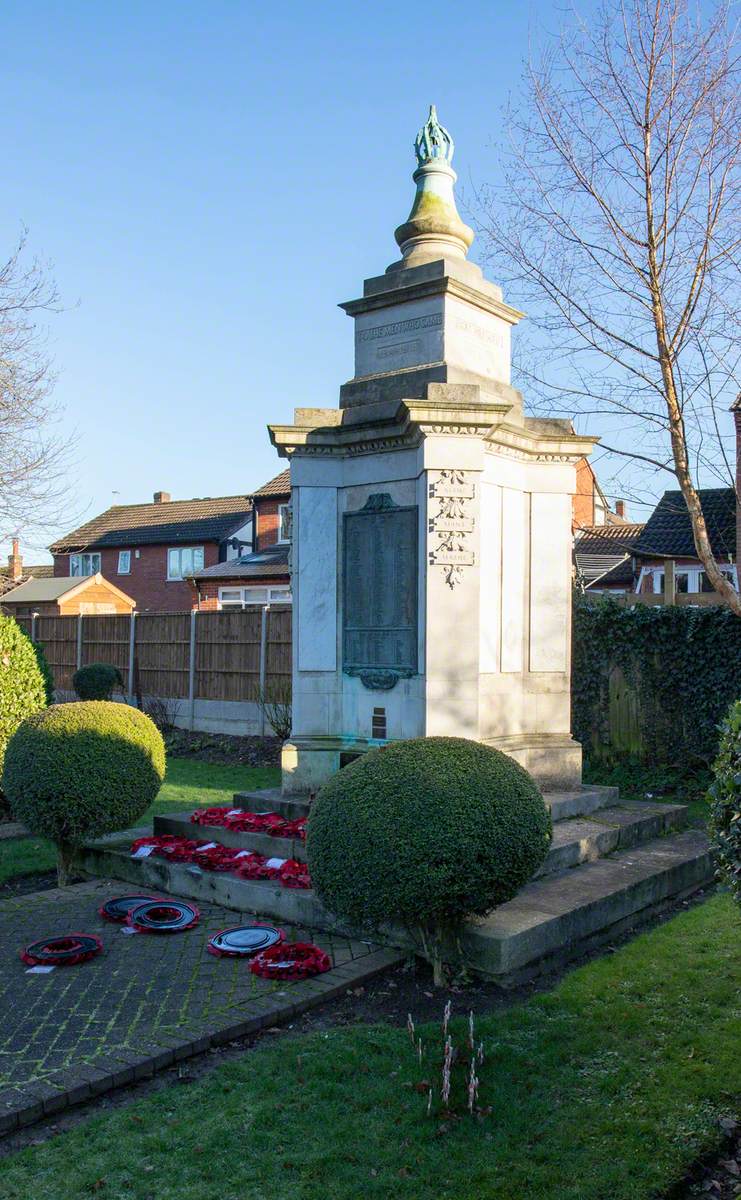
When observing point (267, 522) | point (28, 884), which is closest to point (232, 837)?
point (28, 884)

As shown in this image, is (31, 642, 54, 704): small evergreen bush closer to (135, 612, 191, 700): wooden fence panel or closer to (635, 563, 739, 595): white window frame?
(135, 612, 191, 700): wooden fence panel

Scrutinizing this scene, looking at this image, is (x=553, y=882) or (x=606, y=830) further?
(x=606, y=830)

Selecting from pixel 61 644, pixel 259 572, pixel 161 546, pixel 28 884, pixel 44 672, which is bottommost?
pixel 28 884

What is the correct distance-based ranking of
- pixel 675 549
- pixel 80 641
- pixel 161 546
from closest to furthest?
pixel 80 641 → pixel 675 549 → pixel 161 546

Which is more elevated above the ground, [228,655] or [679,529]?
[679,529]

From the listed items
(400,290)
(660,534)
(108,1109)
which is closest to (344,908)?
(108,1109)

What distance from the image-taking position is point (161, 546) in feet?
134

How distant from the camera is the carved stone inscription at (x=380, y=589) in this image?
304 inches

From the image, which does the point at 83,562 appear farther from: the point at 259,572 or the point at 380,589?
the point at 380,589

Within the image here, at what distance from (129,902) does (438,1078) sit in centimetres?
346

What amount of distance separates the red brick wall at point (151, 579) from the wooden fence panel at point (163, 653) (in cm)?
1850

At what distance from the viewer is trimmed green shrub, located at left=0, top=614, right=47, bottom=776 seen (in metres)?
10.6

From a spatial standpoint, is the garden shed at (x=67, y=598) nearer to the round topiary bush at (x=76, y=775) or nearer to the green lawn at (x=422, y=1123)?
the round topiary bush at (x=76, y=775)

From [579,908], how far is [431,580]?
274 cm
